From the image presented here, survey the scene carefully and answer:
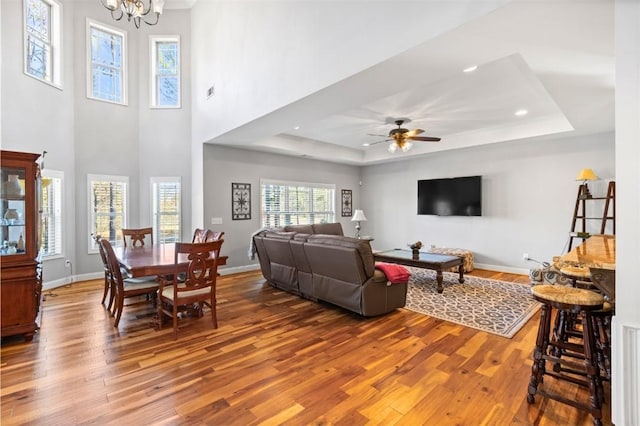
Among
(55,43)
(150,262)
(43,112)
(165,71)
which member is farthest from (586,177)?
(55,43)

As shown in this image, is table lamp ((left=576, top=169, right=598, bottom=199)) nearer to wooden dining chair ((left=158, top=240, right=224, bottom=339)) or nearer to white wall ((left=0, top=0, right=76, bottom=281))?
wooden dining chair ((left=158, top=240, right=224, bottom=339))

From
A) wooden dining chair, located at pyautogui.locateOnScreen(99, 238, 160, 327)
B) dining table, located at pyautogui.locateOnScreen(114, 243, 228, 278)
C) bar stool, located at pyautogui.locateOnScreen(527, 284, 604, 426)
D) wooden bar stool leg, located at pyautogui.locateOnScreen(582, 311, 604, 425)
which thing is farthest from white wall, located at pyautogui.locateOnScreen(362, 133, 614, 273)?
wooden dining chair, located at pyautogui.locateOnScreen(99, 238, 160, 327)

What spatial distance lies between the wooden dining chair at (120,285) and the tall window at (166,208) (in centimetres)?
264

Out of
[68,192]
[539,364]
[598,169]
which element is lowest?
[539,364]

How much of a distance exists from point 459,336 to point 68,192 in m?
6.50

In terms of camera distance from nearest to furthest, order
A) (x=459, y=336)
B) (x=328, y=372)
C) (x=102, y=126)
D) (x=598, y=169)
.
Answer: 1. (x=328, y=372)
2. (x=459, y=336)
3. (x=598, y=169)
4. (x=102, y=126)

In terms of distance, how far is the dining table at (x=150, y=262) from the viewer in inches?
124

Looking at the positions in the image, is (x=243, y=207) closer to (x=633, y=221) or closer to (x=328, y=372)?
(x=328, y=372)

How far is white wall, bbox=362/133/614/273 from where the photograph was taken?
5.70m

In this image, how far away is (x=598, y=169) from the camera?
543 cm

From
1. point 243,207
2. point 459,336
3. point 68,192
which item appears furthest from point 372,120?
point 68,192

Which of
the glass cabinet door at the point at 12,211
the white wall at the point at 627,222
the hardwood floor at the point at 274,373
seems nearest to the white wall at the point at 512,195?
the hardwood floor at the point at 274,373

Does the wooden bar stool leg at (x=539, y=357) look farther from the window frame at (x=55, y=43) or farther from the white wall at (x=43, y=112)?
the window frame at (x=55, y=43)

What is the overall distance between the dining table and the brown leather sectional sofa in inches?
46.0
